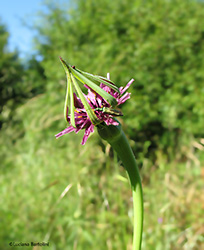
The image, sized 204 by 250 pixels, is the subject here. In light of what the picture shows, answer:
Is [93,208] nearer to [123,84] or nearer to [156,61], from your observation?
[123,84]

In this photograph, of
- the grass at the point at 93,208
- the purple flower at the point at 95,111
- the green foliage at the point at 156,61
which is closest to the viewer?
the purple flower at the point at 95,111

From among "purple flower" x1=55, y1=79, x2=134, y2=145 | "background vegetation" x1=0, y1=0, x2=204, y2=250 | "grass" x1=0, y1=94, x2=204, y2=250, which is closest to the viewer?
"purple flower" x1=55, y1=79, x2=134, y2=145

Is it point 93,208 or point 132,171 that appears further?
point 93,208

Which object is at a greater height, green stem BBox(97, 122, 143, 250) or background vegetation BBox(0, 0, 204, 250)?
background vegetation BBox(0, 0, 204, 250)

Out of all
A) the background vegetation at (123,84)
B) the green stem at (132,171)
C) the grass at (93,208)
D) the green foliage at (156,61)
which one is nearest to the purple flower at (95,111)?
the green stem at (132,171)

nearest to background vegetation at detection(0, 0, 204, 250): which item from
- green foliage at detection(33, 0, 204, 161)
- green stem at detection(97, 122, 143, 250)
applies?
green foliage at detection(33, 0, 204, 161)

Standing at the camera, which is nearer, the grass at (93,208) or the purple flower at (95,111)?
the purple flower at (95,111)

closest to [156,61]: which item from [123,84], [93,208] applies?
[123,84]

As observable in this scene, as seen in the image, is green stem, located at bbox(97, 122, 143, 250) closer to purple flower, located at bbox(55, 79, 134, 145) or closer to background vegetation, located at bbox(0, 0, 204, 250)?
purple flower, located at bbox(55, 79, 134, 145)

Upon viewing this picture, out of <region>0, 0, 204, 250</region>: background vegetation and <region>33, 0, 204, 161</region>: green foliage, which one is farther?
<region>33, 0, 204, 161</region>: green foliage

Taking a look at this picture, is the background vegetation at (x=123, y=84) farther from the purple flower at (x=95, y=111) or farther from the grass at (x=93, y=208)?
the purple flower at (x=95, y=111)

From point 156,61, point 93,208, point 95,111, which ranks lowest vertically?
point 93,208

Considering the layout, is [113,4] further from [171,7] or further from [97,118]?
[97,118]
